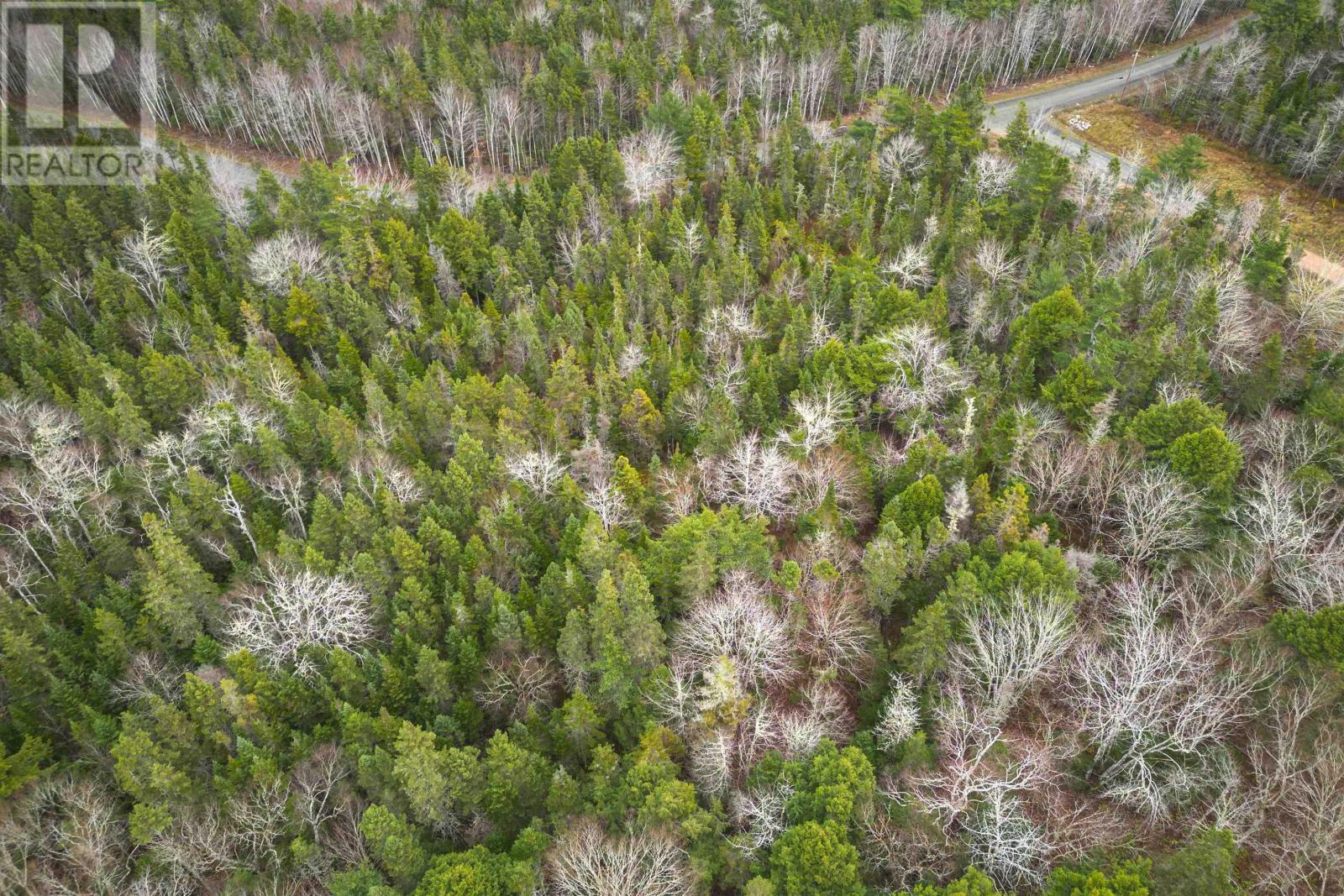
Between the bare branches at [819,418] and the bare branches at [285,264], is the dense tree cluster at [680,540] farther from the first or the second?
the bare branches at [819,418]

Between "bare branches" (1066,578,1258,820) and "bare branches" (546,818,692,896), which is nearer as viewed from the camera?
"bare branches" (546,818,692,896)

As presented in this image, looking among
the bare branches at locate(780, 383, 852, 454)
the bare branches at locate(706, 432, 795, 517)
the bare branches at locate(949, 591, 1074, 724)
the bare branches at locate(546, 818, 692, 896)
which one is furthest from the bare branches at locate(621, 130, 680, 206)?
the bare branches at locate(546, 818, 692, 896)

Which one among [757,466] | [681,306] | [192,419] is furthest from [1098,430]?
[192,419]

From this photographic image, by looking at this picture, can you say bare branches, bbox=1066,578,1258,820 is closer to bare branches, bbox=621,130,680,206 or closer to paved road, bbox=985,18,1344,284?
bare branches, bbox=621,130,680,206

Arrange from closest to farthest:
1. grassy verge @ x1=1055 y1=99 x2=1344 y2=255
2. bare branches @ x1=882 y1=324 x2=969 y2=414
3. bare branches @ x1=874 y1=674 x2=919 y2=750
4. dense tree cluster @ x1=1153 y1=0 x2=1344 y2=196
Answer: bare branches @ x1=874 y1=674 x2=919 y2=750, bare branches @ x1=882 y1=324 x2=969 y2=414, grassy verge @ x1=1055 y1=99 x2=1344 y2=255, dense tree cluster @ x1=1153 y1=0 x2=1344 y2=196

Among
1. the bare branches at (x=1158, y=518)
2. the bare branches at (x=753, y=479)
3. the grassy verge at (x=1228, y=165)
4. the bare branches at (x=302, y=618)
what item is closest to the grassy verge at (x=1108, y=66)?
the grassy verge at (x=1228, y=165)
